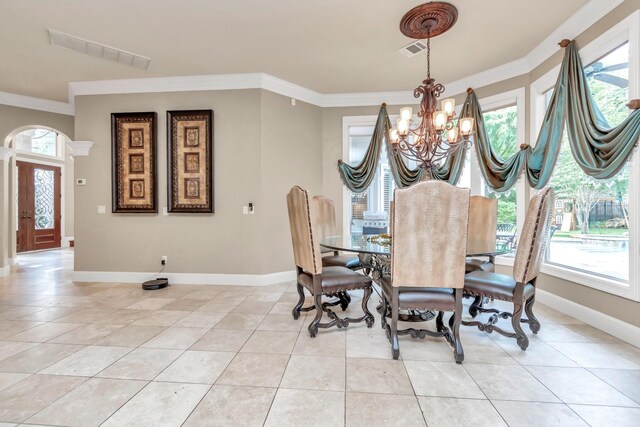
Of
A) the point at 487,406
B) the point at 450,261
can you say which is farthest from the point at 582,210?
the point at 487,406

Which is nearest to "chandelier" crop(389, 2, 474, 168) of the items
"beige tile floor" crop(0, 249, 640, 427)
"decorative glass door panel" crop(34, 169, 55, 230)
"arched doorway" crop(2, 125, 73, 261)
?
"beige tile floor" crop(0, 249, 640, 427)

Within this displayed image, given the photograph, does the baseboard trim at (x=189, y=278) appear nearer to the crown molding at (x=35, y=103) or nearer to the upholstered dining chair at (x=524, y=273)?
the upholstered dining chair at (x=524, y=273)

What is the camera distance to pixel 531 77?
11.1ft

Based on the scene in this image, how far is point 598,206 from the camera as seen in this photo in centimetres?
267

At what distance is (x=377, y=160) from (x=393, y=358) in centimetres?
302

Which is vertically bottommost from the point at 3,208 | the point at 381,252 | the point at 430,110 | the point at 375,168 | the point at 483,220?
the point at 381,252

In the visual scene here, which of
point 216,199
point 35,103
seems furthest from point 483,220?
point 35,103

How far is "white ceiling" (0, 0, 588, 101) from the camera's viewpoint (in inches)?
101

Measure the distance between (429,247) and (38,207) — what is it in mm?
9545

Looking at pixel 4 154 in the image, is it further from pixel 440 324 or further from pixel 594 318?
pixel 594 318

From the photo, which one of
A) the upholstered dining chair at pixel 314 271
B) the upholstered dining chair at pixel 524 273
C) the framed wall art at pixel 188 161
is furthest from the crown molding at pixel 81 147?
the upholstered dining chair at pixel 524 273

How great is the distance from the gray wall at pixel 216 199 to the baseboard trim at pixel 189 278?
71 millimetres

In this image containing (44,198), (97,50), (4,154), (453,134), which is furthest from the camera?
(44,198)

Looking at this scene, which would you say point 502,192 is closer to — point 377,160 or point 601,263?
point 601,263
